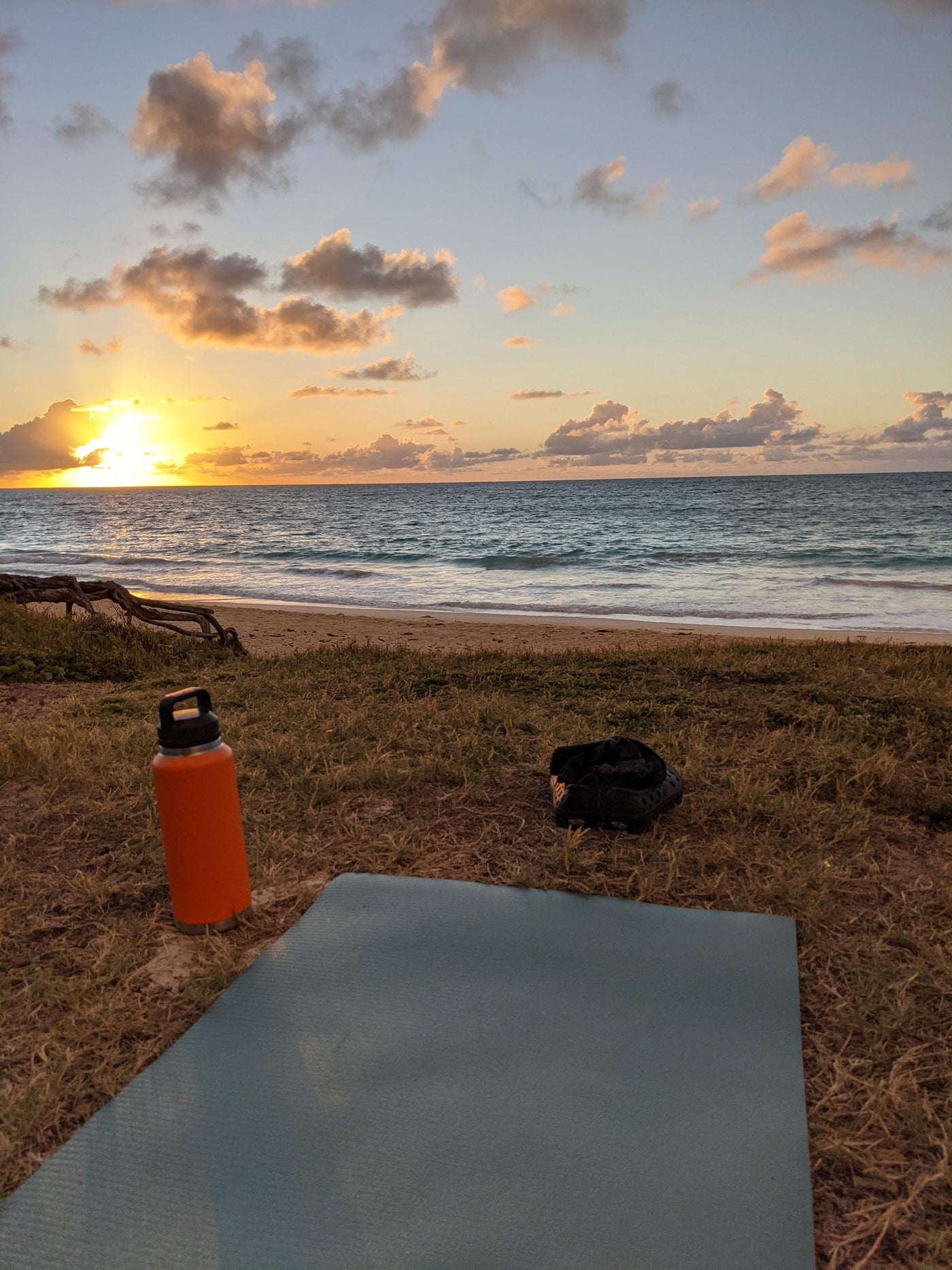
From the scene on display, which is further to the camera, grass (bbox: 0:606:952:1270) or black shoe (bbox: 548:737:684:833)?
black shoe (bbox: 548:737:684:833)

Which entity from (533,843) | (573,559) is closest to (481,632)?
(533,843)

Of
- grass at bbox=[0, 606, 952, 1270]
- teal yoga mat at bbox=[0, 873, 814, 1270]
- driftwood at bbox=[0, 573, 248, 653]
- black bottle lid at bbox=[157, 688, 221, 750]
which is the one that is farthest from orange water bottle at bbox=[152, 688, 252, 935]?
driftwood at bbox=[0, 573, 248, 653]

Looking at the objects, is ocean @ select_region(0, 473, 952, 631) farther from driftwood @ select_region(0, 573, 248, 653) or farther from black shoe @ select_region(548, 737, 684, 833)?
black shoe @ select_region(548, 737, 684, 833)

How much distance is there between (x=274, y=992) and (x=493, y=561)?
27703 mm

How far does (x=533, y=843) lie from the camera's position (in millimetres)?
3176

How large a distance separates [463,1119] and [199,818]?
1.20 meters

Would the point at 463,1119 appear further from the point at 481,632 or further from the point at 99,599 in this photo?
the point at 481,632

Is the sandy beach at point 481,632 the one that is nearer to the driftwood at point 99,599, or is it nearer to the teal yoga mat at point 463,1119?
the driftwood at point 99,599

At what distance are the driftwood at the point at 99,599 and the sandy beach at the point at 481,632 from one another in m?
0.81

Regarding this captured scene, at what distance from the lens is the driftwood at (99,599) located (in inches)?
306

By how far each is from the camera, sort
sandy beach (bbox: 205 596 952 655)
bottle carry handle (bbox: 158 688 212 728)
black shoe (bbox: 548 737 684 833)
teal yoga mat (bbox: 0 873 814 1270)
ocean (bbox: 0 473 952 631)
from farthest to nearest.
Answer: ocean (bbox: 0 473 952 631), sandy beach (bbox: 205 596 952 655), black shoe (bbox: 548 737 684 833), bottle carry handle (bbox: 158 688 212 728), teal yoga mat (bbox: 0 873 814 1270)

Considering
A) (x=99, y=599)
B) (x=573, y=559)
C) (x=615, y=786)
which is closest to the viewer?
(x=615, y=786)

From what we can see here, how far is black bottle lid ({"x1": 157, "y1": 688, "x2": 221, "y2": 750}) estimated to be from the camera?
2443 mm

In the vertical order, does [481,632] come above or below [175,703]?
below
